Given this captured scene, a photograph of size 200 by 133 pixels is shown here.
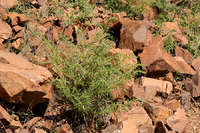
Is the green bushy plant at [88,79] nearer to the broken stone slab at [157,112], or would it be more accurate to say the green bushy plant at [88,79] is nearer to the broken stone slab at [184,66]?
the broken stone slab at [157,112]

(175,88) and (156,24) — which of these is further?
(156,24)

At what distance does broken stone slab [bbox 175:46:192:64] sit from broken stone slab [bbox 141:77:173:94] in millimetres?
593

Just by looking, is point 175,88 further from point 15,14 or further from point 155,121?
point 15,14

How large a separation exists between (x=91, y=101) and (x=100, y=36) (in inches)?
34.5

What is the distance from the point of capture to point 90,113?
2.79m

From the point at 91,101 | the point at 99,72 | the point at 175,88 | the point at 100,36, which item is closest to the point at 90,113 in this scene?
the point at 91,101

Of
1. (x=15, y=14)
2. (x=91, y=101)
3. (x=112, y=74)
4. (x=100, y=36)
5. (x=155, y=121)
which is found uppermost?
(x=15, y=14)

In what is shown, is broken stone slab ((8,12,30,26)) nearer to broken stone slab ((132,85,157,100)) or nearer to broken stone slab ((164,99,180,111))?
broken stone slab ((132,85,157,100))

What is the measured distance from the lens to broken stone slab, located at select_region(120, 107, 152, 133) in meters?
2.81

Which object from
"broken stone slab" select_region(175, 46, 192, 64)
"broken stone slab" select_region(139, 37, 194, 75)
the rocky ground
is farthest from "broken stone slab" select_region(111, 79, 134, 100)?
"broken stone slab" select_region(175, 46, 192, 64)

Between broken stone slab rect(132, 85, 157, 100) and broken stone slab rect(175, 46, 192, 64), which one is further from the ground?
broken stone slab rect(175, 46, 192, 64)

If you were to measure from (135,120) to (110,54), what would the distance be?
0.73 m

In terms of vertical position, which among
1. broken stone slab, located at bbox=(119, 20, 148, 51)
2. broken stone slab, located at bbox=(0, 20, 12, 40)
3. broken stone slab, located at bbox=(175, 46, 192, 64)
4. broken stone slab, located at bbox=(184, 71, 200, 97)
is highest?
broken stone slab, located at bbox=(0, 20, 12, 40)

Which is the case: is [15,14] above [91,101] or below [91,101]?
above
